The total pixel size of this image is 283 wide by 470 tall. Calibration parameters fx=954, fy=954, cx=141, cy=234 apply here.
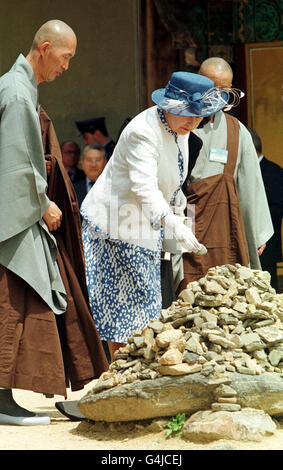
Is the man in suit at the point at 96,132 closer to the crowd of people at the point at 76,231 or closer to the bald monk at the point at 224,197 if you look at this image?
the bald monk at the point at 224,197

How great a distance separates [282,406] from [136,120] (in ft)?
5.12

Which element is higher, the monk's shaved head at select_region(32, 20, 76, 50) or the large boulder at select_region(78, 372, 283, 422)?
the monk's shaved head at select_region(32, 20, 76, 50)

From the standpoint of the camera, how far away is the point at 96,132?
8727 millimetres

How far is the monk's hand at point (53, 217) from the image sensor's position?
4297 mm

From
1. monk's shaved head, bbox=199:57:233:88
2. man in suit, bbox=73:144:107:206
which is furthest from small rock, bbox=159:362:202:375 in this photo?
man in suit, bbox=73:144:107:206

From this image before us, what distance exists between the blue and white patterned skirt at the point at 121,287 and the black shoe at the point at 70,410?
36 centimetres

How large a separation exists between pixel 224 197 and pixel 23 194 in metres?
1.46

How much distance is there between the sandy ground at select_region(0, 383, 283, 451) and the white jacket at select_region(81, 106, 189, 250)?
3.12 ft

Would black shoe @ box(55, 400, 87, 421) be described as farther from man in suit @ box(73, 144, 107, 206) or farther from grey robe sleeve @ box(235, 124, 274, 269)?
man in suit @ box(73, 144, 107, 206)

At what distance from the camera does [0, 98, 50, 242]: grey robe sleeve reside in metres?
4.16

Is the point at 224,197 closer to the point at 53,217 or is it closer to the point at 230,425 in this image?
the point at 53,217

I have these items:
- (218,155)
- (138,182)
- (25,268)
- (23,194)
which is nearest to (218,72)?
(218,155)

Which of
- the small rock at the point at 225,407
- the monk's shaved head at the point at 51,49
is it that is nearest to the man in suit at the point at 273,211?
the monk's shaved head at the point at 51,49
